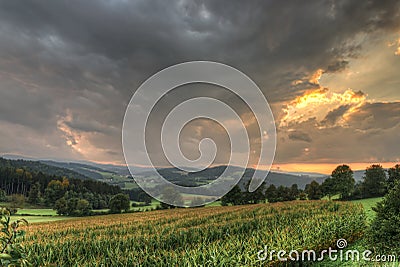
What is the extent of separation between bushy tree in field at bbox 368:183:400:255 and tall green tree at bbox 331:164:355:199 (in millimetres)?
41105

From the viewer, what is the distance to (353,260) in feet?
24.6

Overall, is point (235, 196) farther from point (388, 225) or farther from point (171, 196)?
point (388, 225)

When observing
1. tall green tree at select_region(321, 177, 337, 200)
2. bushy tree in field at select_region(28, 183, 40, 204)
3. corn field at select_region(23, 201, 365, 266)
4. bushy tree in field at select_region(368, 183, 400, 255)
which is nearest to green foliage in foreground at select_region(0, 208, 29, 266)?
corn field at select_region(23, 201, 365, 266)

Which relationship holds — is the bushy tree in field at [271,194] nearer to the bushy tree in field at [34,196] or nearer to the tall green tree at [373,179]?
→ the tall green tree at [373,179]

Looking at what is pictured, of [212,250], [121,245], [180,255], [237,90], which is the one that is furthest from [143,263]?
[237,90]

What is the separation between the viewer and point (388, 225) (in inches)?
267

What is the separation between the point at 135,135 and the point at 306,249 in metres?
8.38

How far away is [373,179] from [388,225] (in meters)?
42.9

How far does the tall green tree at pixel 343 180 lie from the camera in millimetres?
43125

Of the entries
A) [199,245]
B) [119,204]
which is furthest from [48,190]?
[199,245]

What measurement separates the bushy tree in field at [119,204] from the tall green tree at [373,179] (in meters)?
44.5

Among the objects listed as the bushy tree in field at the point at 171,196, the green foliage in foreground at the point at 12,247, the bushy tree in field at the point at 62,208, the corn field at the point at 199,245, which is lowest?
the bushy tree in field at the point at 62,208

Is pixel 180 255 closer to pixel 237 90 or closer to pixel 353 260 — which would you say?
pixel 353 260

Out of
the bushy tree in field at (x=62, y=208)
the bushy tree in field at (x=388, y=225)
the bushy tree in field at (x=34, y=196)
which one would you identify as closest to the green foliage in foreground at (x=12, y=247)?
the bushy tree in field at (x=388, y=225)
